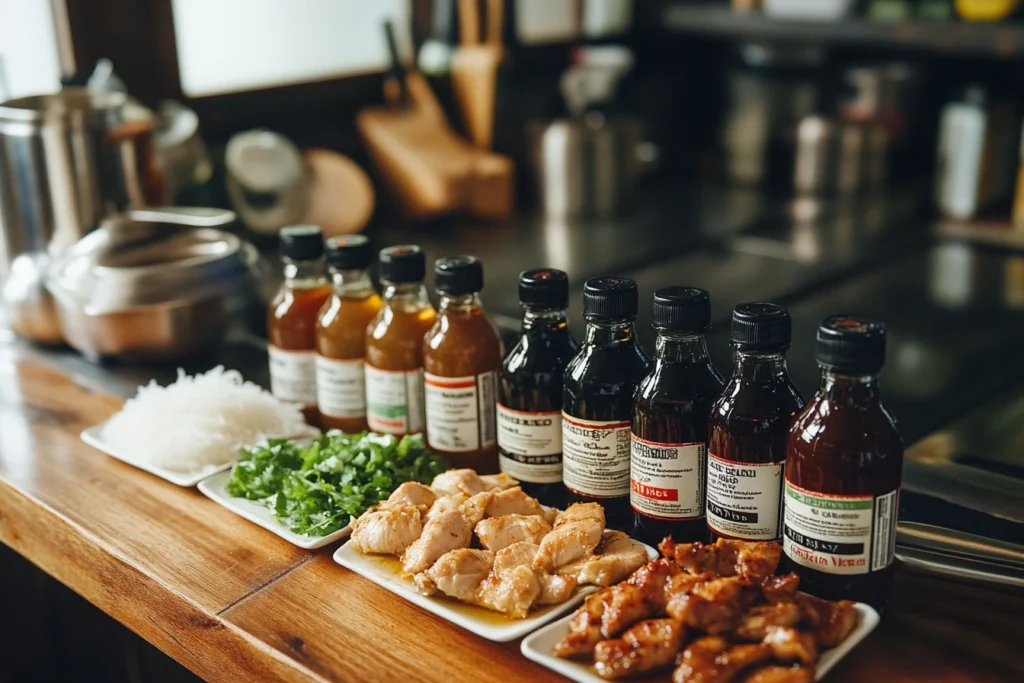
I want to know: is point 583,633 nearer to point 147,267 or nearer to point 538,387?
point 538,387

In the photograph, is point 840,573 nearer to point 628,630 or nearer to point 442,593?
point 628,630

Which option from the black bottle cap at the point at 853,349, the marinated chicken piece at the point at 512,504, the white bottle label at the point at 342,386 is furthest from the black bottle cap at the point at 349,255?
the black bottle cap at the point at 853,349

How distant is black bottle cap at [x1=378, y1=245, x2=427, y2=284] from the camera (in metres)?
1.17

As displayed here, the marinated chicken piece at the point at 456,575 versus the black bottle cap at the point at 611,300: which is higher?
the black bottle cap at the point at 611,300

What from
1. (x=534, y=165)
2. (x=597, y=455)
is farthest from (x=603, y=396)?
(x=534, y=165)

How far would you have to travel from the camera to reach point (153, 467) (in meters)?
1.25

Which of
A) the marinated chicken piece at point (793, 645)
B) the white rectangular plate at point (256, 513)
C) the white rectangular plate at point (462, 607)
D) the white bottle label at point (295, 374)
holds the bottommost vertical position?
the white rectangular plate at point (256, 513)

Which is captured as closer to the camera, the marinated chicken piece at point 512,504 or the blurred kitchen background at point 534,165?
the marinated chicken piece at point 512,504

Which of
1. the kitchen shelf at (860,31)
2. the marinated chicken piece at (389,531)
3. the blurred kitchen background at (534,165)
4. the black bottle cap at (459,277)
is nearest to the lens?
the marinated chicken piece at (389,531)

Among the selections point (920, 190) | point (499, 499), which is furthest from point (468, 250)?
point (499, 499)

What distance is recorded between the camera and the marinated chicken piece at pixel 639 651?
2.70 ft

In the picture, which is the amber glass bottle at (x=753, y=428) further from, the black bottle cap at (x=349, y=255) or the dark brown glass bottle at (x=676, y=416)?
the black bottle cap at (x=349, y=255)

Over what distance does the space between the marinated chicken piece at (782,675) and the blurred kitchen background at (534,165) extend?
2.09 ft

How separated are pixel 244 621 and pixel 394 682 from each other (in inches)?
6.6
